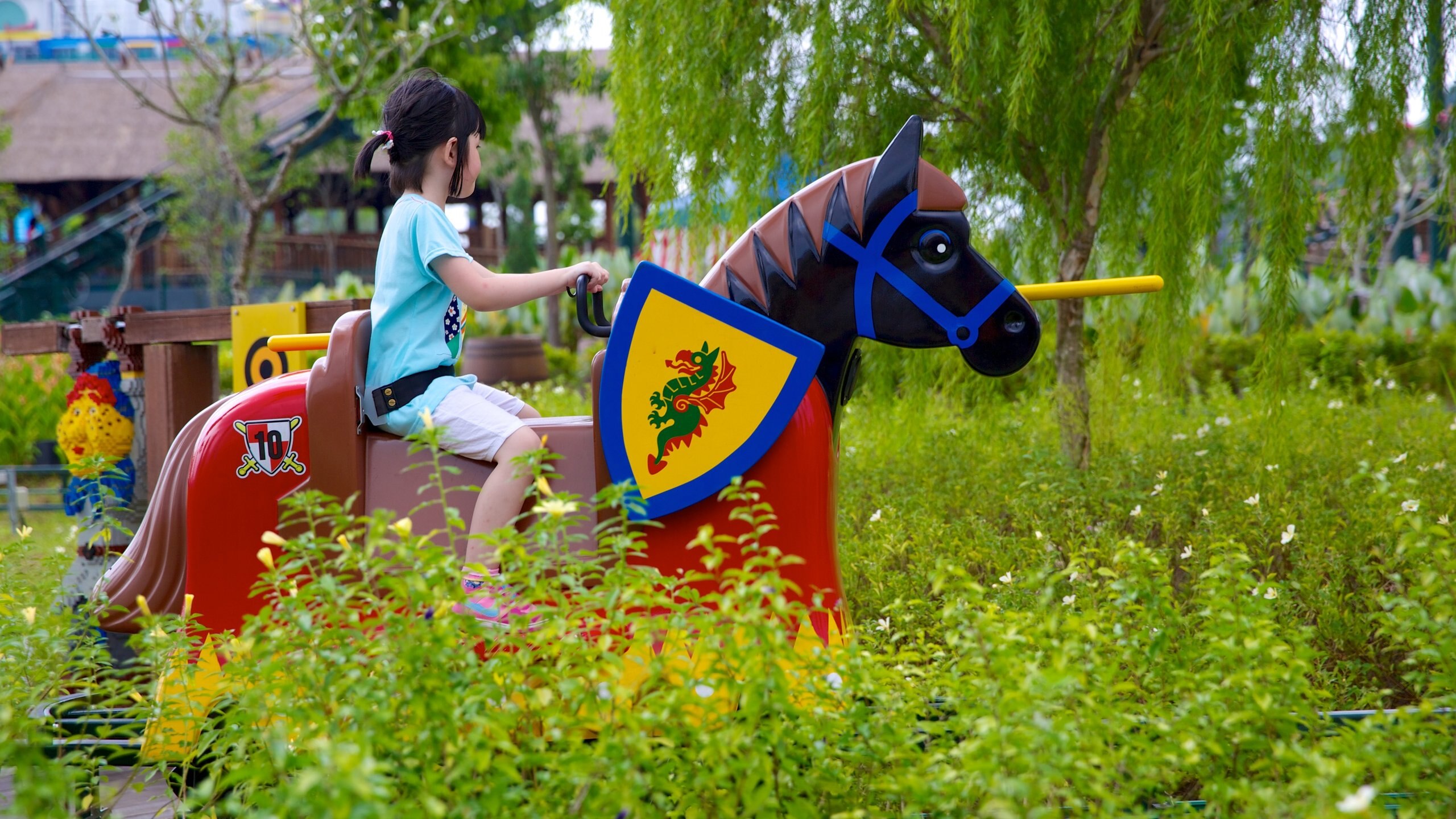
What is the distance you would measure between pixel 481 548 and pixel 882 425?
269 cm

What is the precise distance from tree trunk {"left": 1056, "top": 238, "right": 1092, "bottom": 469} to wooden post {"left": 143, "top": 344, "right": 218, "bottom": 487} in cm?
353

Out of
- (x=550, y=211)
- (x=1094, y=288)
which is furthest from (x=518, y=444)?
(x=550, y=211)

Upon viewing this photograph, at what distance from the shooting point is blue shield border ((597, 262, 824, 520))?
2297 mm

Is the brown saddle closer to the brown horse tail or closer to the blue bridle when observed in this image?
the brown horse tail

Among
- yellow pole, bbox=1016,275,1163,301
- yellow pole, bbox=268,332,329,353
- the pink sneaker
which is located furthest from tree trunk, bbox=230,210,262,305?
yellow pole, bbox=1016,275,1163,301

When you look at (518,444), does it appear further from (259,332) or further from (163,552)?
(259,332)

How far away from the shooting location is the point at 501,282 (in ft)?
7.91

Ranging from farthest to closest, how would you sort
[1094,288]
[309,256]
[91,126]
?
[91,126]
[309,256]
[1094,288]

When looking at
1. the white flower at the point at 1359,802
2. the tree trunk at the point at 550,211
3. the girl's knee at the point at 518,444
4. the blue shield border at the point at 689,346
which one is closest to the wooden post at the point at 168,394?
the girl's knee at the point at 518,444

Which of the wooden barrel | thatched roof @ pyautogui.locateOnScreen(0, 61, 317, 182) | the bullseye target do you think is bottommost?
the wooden barrel

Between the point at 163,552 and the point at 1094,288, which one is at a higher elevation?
the point at 1094,288

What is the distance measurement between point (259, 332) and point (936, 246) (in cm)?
282

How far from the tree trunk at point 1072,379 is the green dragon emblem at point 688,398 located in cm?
260

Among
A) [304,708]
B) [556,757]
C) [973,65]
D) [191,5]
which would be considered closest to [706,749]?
[556,757]
